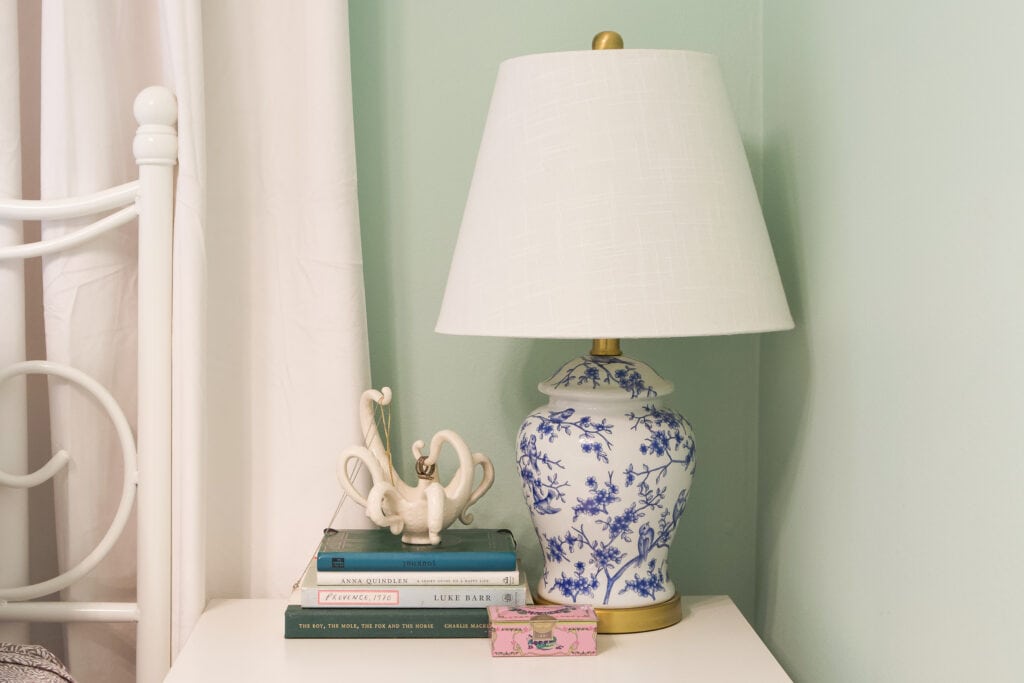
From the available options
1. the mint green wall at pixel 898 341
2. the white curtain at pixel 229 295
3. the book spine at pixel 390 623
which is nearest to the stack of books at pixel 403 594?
the book spine at pixel 390 623

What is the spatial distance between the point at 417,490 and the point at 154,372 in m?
0.34

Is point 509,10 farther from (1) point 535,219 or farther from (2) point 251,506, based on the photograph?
(2) point 251,506

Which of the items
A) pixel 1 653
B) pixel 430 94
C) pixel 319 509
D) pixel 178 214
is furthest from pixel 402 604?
pixel 430 94

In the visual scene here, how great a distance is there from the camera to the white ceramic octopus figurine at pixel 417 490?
1.21m

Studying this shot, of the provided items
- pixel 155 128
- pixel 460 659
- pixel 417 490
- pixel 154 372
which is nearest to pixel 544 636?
pixel 460 659

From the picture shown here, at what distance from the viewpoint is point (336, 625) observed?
1163mm

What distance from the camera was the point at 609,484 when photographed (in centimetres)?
113

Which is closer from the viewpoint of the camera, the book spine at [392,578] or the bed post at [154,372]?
the book spine at [392,578]

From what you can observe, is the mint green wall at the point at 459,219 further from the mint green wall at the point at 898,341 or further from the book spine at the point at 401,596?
the book spine at the point at 401,596

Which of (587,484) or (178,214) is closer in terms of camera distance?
(587,484)

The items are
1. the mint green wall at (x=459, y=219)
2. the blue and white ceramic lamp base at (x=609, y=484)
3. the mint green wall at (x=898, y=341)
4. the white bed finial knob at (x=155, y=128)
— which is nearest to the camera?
the mint green wall at (x=898, y=341)

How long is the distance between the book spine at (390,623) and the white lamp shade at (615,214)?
310 mm

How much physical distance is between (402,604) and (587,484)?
241 mm

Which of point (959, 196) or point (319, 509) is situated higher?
point (959, 196)
